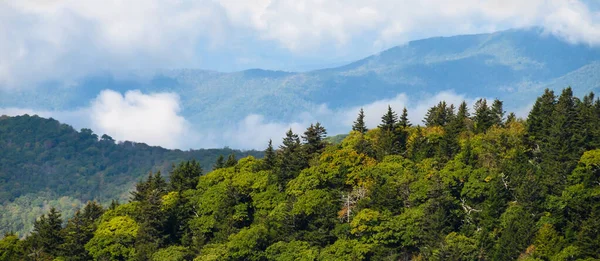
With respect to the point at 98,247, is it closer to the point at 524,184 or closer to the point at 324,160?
the point at 324,160

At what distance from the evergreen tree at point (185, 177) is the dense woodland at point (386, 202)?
0.16m

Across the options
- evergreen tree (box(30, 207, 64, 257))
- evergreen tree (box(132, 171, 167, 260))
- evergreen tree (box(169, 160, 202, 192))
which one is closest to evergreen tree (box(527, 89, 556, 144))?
evergreen tree (box(169, 160, 202, 192))

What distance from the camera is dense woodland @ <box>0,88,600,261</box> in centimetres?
7250

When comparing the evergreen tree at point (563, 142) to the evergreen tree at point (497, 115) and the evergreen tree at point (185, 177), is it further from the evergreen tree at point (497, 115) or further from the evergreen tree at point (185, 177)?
the evergreen tree at point (185, 177)

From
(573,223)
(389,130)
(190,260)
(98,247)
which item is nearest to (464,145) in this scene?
(389,130)

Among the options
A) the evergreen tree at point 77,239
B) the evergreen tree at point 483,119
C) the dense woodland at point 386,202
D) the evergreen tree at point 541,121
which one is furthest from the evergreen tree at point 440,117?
the evergreen tree at point 77,239

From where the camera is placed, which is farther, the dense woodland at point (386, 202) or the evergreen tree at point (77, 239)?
the evergreen tree at point (77, 239)

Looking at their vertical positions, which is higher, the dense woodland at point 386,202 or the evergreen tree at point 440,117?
the evergreen tree at point 440,117

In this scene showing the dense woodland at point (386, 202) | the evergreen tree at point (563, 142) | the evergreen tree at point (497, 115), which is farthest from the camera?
the evergreen tree at point (497, 115)

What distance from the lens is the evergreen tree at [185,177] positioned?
319 ft

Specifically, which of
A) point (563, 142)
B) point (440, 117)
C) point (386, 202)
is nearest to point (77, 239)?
point (386, 202)

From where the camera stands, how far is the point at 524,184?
74000mm

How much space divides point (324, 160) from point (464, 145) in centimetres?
1443

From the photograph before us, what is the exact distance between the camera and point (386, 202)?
264 ft
